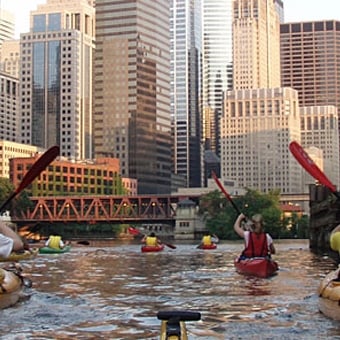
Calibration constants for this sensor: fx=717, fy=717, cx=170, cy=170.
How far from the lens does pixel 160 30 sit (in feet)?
638

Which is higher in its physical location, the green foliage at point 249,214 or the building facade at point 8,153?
the building facade at point 8,153

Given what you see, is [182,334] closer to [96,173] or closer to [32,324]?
[32,324]

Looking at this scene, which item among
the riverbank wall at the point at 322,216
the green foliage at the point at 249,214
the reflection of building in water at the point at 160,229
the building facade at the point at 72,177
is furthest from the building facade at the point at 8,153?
the riverbank wall at the point at 322,216

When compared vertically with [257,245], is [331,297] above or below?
below

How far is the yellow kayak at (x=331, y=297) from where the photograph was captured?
12.7m

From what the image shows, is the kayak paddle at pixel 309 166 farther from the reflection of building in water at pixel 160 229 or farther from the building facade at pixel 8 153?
the building facade at pixel 8 153

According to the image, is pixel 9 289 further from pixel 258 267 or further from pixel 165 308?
pixel 258 267

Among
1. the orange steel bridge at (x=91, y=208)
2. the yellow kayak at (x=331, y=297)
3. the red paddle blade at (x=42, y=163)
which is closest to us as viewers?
the yellow kayak at (x=331, y=297)

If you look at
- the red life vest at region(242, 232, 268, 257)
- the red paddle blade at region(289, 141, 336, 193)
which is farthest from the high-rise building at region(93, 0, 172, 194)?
the red paddle blade at region(289, 141, 336, 193)

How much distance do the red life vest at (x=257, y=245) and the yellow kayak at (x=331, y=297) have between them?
824 centimetres

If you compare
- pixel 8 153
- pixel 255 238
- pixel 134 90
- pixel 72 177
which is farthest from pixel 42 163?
pixel 134 90

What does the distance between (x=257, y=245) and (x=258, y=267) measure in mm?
698

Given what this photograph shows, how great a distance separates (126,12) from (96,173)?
166 feet

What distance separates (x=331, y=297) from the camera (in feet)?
42.5
